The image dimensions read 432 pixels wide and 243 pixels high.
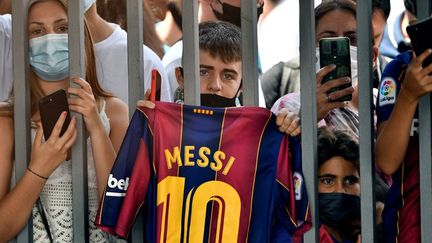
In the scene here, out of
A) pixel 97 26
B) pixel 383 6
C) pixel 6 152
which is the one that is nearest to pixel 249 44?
pixel 6 152

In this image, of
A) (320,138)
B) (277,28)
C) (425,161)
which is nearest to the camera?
(425,161)

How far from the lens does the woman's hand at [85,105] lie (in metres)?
2.43

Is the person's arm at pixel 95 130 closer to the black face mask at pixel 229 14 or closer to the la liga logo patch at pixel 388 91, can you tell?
the la liga logo patch at pixel 388 91

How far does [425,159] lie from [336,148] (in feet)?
1.84

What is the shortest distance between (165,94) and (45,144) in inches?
31.3

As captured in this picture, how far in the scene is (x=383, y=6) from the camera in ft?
10.9

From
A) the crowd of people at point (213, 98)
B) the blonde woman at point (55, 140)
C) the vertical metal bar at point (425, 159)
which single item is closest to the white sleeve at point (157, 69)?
the crowd of people at point (213, 98)

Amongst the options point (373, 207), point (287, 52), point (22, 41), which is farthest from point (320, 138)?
point (22, 41)

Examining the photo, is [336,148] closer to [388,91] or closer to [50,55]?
[388,91]

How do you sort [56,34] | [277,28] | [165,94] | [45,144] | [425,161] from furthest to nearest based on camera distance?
[277,28] → [165,94] → [56,34] → [45,144] → [425,161]

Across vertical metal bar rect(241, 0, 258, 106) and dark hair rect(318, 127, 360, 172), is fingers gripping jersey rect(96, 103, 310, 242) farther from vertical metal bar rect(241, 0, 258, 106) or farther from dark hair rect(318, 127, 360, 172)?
dark hair rect(318, 127, 360, 172)

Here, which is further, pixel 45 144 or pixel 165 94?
pixel 165 94

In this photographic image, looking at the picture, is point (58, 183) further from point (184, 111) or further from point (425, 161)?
point (425, 161)

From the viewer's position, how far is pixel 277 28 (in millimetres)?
3588
